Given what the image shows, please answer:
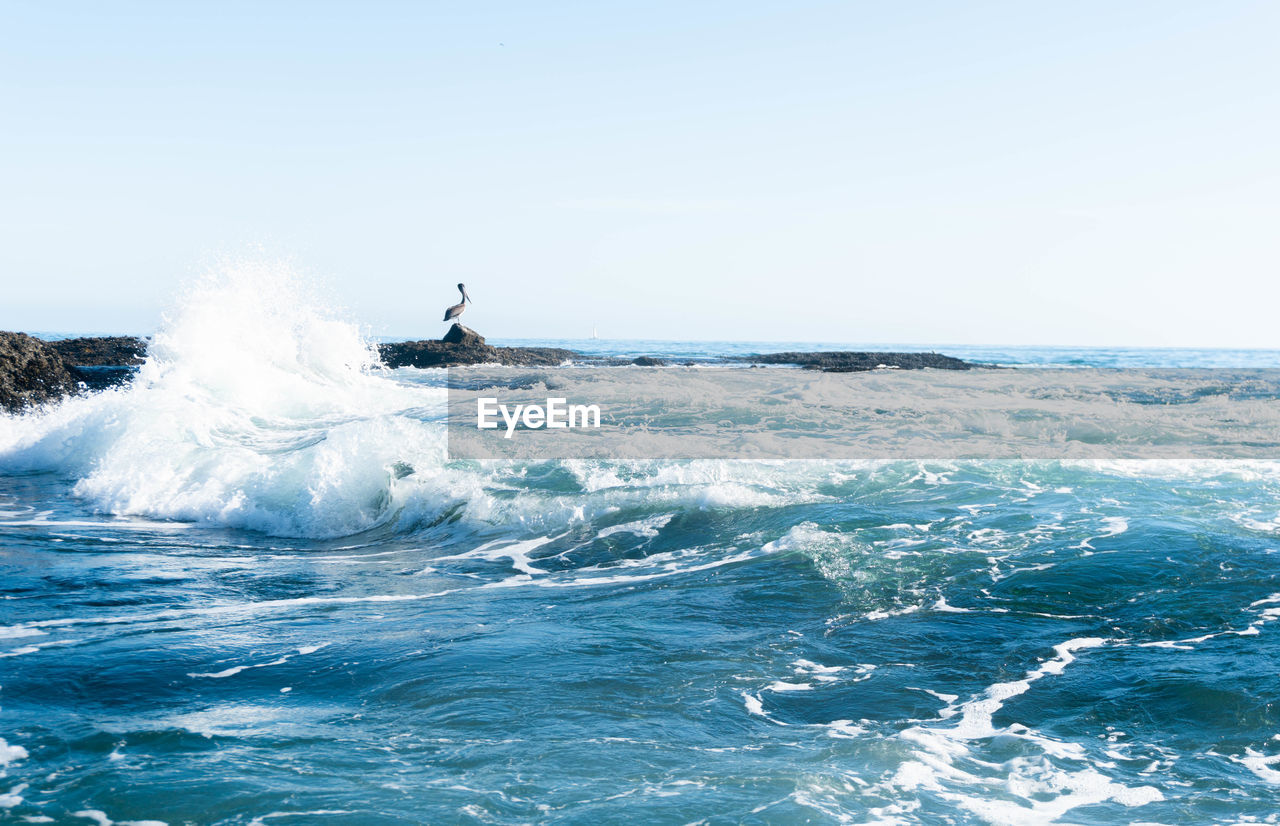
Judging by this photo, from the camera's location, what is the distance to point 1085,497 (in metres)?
10.7

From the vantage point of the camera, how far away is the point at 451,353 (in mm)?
36312

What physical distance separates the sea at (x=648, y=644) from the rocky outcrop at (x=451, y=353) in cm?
2282

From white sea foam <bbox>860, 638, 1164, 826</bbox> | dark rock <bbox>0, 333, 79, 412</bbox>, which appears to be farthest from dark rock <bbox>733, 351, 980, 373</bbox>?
white sea foam <bbox>860, 638, 1164, 826</bbox>

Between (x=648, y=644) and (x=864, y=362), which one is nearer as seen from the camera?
(x=648, y=644)

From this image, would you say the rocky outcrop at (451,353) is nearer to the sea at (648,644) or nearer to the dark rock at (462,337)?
the dark rock at (462,337)

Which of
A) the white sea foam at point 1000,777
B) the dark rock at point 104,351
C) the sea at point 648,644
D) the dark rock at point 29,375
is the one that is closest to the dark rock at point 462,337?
the dark rock at point 104,351

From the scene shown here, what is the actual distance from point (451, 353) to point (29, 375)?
18.0 metres

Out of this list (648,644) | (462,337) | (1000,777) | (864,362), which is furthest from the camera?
(864,362)

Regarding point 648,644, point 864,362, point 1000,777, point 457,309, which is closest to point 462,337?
point 457,309

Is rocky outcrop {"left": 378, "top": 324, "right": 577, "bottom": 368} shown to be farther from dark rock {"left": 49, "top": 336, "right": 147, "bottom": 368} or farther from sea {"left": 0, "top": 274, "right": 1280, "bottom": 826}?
sea {"left": 0, "top": 274, "right": 1280, "bottom": 826}

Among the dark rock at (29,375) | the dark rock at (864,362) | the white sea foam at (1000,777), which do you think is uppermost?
the dark rock at (864,362)

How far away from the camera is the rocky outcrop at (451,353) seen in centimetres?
3566

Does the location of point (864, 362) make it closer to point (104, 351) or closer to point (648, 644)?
point (104, 351)

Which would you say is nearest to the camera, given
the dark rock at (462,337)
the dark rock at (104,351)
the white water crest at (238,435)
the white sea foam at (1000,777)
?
the white sea foam at (1000,777)
